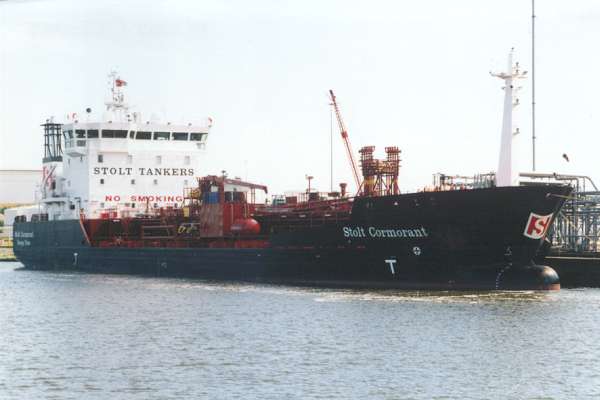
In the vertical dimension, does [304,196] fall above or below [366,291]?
above

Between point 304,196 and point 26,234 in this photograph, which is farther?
point 26,234

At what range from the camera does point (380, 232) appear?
2991cm

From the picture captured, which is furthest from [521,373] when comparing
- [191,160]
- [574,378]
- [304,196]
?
[191,160]

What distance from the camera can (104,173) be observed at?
4338 cm

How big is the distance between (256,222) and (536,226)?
1127 cm

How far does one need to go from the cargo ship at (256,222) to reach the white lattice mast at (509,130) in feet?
0.25

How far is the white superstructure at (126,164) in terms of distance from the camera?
4325 cm

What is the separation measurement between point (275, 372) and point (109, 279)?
2140 cm

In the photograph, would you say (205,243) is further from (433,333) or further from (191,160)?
(433,333)

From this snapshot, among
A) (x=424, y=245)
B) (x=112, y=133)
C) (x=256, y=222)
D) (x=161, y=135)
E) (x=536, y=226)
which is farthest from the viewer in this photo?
(x=161, y=135)

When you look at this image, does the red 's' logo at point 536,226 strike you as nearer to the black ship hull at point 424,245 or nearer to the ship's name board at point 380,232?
the black ship hull at point 424,245

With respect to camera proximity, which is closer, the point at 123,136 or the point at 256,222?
the point at 256,222

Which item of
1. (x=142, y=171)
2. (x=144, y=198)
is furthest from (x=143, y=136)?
(x=144, y=198)

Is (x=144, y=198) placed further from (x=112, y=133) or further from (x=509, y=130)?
(x=509, y=130)
